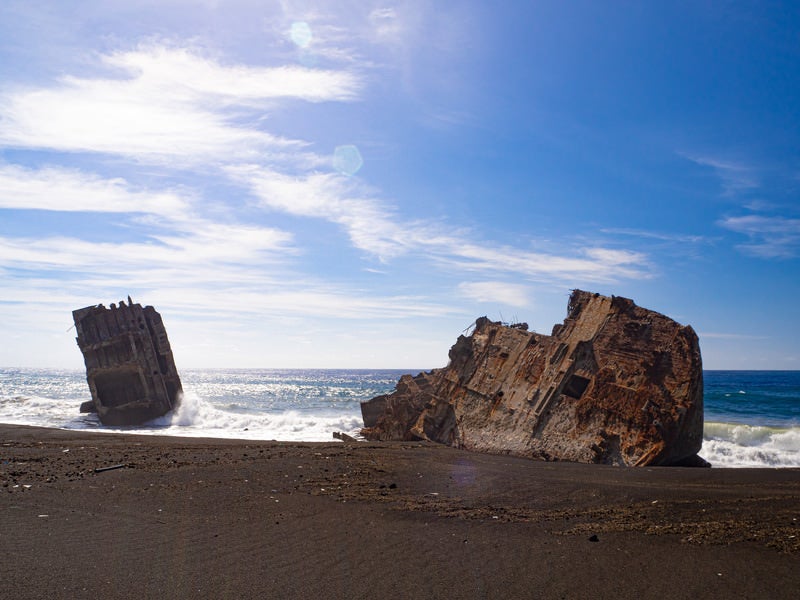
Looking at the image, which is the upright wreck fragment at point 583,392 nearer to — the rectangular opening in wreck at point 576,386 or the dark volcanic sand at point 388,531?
the rectangular opening in wreck at point 576,386

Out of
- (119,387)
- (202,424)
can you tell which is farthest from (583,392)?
(119,387)

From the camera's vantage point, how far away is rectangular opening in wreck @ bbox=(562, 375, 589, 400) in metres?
11.0

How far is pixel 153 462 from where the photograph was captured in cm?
842

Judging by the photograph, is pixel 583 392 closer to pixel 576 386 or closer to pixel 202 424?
pixel 576 386

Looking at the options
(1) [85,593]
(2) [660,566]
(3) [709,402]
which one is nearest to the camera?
(1) [85,593]

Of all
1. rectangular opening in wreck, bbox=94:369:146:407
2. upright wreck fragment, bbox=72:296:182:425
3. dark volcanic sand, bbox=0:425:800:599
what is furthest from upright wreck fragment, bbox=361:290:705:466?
rectangular opening in wreck, bbox=94:369:146:407

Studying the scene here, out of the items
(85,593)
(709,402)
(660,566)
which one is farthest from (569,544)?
(709,402)

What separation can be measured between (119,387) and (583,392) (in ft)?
60.0

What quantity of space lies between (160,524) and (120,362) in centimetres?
1753

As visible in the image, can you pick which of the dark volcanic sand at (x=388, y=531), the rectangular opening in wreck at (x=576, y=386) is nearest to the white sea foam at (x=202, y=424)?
the rectangular opening in wreck at (x=576, y=386)

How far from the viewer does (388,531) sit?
198 inches

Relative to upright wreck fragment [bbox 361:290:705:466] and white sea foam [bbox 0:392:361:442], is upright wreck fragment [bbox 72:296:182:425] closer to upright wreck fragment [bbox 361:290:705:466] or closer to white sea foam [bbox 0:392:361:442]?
white sea foam [bbox 0:392:361:442]

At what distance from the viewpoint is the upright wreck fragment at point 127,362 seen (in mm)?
20078

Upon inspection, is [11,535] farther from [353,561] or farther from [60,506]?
[353,561]
